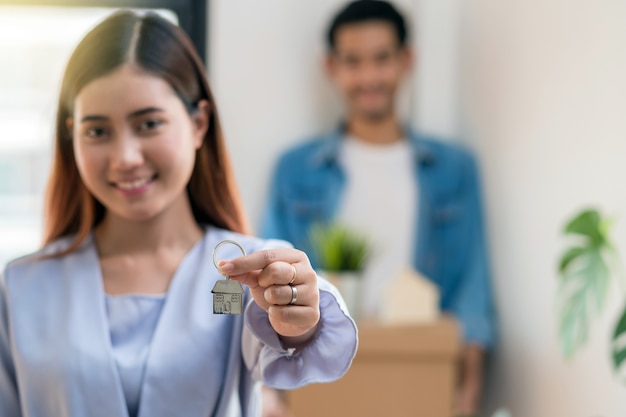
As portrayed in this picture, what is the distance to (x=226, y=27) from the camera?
2.62 m

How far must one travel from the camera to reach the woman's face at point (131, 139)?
941 mm

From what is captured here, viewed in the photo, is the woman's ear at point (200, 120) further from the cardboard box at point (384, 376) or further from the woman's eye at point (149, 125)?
the cardboard box at point (384, 376)

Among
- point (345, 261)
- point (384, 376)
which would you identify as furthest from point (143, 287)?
point (345, 261)

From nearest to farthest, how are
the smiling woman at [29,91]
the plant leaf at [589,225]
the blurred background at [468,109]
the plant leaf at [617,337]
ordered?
the plant leaf at [617,337] → the plant leaf at [589,225] → the blurred background at [468,109] → the smiling woman at [29,91]

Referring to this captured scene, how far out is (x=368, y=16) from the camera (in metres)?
2.60

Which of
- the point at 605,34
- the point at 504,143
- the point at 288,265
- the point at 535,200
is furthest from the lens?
the point at 504,143

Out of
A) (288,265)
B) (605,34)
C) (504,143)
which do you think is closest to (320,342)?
(288,265)

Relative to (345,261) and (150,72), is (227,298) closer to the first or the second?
(150,72)

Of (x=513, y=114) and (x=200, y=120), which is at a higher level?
(x=200, y=120)

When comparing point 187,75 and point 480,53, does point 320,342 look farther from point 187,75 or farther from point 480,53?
point 480,53

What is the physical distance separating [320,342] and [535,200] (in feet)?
4.85

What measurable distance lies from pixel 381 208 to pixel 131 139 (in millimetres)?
1717

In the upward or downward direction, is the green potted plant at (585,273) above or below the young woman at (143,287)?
below

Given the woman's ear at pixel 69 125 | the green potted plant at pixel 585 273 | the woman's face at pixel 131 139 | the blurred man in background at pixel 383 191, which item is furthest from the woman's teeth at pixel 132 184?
the blurred man in background at pixel 383 191
